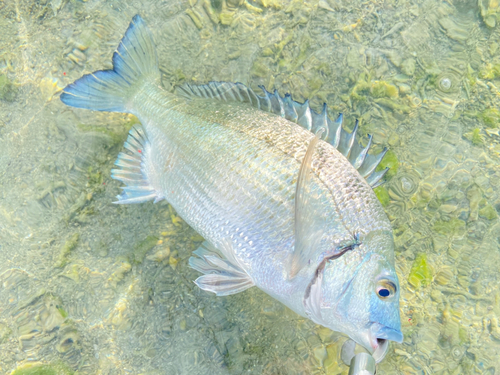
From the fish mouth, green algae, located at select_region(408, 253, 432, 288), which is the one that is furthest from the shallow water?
the fish mouth

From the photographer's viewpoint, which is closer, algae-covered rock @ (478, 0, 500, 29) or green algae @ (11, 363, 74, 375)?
green algae @ (11, 363, 74, 375)

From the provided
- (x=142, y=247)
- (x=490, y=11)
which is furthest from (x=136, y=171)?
(x=490, y=11)

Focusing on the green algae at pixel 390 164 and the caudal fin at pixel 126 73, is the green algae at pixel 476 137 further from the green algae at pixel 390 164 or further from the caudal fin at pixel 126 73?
the caudal fin at pixel 126 73

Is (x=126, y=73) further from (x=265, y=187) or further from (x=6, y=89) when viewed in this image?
(x=265, y=187)

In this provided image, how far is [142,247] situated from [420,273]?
7.43ft

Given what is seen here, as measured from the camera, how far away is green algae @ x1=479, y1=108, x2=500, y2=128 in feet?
9.09

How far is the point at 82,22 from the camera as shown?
9.62 feet

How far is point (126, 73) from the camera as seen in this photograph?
2.52 metres

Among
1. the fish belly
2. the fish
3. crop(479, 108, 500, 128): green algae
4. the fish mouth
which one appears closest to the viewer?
the fish mouth

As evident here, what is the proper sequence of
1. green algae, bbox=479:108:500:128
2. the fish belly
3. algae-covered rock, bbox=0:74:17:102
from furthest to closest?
algae-covered rock, bbox=0:74:17:102
green algae, bbox=479:108:500:128
the fish belly

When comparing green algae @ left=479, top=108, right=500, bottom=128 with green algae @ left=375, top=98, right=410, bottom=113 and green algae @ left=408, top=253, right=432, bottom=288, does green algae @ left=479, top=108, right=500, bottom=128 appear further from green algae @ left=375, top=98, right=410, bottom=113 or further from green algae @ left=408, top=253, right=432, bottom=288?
green algae @ left=408, top=253, right=432, bottom=288

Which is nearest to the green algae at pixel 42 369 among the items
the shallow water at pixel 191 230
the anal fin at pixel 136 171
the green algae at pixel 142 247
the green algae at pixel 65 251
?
the shallow water at pixel 191 230

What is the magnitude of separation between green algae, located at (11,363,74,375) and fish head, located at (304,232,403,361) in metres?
2.08

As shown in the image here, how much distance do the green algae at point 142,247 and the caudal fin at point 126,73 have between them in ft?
3.47
